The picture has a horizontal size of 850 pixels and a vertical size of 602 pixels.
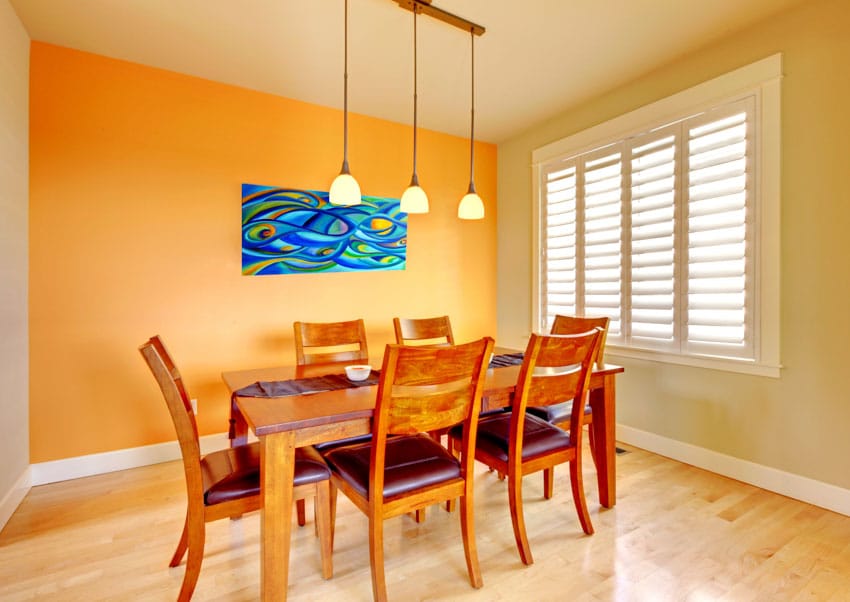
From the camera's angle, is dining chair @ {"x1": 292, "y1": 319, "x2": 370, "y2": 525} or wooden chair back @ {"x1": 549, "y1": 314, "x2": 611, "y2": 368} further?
wooden chair back @ {"x1": 549, "y1": 314, "x2": 611, "y2": 368}

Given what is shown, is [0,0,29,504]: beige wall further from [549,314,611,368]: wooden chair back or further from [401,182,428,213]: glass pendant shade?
[549,314,611,368]: wooden chair back

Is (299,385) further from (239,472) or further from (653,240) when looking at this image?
(653,240)

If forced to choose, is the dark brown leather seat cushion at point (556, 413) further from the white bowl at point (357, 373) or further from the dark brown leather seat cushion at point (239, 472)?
the dark brown leather seat cushion at point (239, 472)

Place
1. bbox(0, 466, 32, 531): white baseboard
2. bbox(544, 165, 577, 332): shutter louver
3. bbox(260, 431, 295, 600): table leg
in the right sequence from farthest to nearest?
bbox(544, 165, 577, 332): shutter louver → bbox(0, 466, 32, 531): white baseboard → bbox(260, 431, 295, 600): table leg

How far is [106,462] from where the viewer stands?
2.63 m

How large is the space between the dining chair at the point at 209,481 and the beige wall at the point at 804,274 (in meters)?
2.36

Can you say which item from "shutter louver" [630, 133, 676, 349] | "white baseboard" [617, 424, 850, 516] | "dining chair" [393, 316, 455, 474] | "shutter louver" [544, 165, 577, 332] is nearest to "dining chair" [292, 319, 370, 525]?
"dining chair" [393, 316, 455, 474]

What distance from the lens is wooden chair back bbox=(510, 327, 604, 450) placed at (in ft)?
5.55

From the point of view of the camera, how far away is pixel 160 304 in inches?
109

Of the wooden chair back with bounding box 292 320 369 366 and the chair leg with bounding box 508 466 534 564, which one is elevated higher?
the wooden chair back with bounding box 292 320 369 366

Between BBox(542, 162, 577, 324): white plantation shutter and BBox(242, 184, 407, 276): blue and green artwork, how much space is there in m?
1.24

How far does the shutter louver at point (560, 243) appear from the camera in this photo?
3.45 metres

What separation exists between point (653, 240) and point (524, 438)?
1765 mm

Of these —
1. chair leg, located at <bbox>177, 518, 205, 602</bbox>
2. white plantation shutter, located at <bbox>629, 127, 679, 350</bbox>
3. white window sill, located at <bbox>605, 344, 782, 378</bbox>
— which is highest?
white plantation shutter, located at <bbox>629, 127, 679, 350</bbox>
